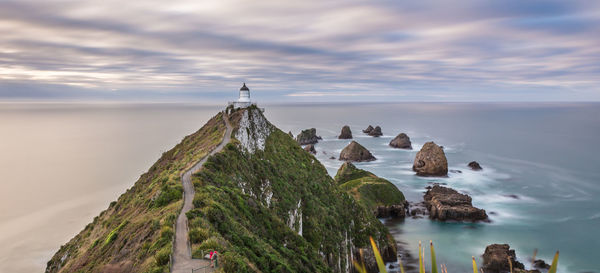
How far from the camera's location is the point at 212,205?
24375mm

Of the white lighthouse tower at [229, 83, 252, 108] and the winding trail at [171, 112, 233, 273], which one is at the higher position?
the white lighthouse tower at [229, 83, 252, 108]

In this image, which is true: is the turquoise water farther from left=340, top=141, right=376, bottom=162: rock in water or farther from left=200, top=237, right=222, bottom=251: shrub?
left=200, top=237, right=222, bottom=251: shrub

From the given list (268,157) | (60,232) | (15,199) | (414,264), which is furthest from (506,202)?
(15,199)

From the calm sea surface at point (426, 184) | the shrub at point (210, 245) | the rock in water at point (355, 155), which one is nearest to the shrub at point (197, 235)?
the shrub at point (210, 245)

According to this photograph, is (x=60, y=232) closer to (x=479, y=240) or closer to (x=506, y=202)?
(x=479, y=240)

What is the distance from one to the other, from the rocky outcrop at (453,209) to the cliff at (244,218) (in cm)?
2028

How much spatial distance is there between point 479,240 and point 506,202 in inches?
1088

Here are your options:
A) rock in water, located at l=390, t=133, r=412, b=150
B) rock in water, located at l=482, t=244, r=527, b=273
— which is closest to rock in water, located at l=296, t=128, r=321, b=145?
rock in water, located at l=390, t=133, r=412, b=150

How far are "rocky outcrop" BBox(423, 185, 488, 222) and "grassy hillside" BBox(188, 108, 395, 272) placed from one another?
19634 millimetres

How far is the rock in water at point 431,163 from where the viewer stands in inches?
4131

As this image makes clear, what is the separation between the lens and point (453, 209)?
70688 millimetres

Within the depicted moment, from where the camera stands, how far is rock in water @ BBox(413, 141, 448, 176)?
105 m

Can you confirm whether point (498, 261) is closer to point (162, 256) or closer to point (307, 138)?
point (162, 256)

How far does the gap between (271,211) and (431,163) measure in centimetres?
8223
